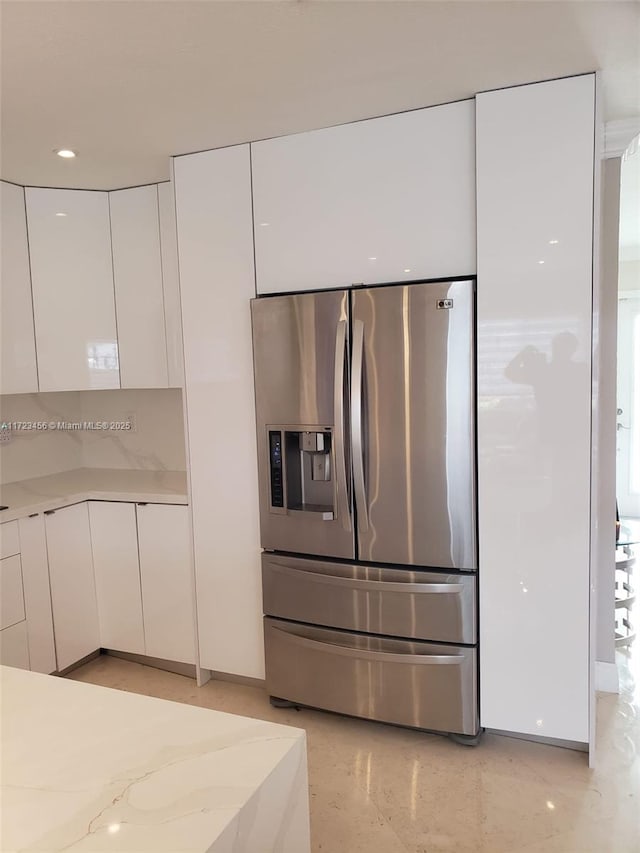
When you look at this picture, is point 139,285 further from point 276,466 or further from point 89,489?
point 276,466

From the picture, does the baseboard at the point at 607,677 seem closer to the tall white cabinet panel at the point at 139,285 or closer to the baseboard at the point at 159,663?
the baseboard at the point at 159,663

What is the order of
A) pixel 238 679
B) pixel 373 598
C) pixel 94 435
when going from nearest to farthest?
1. pixel 373 598
2. pixel 238 679
3. pixel 94 435

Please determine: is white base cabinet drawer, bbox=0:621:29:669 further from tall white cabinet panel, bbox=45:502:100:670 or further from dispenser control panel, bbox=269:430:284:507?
dispenser control panel, bbox=269:430:284:507

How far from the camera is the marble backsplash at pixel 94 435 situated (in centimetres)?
354

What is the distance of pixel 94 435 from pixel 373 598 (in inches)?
89.6

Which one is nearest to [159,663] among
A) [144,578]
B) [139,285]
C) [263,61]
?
[144,578]

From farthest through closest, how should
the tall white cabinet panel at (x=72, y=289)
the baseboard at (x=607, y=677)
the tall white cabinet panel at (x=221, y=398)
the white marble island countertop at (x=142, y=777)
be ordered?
the tall white cabinet panel at (x=72, y=289)
the baseboard at (x=607, y=677)
the tall white cabinet panel at (x=221, y=398)
the white marble island countertop at (x=142, y=777)

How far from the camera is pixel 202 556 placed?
116 inches

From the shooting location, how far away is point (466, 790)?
7.30 feet

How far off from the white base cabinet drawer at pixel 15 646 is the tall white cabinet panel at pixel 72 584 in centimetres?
19

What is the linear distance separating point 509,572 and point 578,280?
1.09 meters

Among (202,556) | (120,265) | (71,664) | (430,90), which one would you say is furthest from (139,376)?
(430,90)

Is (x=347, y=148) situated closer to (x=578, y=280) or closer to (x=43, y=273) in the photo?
(x=578, y=280)

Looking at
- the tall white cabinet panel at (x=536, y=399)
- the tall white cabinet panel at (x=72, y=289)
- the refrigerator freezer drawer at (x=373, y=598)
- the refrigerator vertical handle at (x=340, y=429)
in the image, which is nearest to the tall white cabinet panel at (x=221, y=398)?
the refrigerator freezer drawer at (x=373, y=598)
